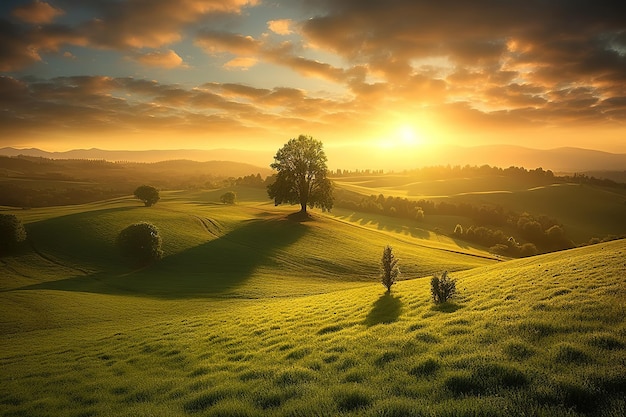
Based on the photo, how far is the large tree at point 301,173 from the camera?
8375 cm

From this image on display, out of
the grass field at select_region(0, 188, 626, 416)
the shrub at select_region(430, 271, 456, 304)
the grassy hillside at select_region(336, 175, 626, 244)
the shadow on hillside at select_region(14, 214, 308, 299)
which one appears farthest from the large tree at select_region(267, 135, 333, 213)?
the shrub at select_region(430, 271, 456, 304)

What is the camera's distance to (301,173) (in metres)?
84.5

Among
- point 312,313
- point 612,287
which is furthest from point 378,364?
point 312,313

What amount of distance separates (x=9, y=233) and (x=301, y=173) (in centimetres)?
5856

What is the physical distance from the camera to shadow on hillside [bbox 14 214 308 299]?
155 feet

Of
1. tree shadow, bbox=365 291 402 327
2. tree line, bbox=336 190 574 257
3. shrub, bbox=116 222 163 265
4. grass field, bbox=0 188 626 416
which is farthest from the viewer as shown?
tree line, bbox=336 190 574 257

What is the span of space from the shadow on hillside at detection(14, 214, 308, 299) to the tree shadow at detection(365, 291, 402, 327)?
91.7 feet

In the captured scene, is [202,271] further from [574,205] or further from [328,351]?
[574,205]

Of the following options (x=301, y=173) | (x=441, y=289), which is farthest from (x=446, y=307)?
(x=301, y=173)

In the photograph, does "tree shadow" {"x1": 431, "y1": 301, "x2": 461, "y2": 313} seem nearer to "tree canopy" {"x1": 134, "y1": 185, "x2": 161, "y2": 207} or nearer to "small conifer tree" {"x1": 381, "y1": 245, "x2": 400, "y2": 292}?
"small conifer tree" {"x1": 381, "y1": 245, "x2": 400, "y2": 292}

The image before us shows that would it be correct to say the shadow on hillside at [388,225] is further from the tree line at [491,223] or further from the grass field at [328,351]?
the grass field at [328,351]

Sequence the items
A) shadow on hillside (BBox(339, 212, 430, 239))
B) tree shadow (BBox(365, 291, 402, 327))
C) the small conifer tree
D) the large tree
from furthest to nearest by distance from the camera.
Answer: shadow on hillside (BBox(339, 212, 430, 239)), the large tree, the small conifer tree, tree shadow (BBox(365, 291, 402, 327))

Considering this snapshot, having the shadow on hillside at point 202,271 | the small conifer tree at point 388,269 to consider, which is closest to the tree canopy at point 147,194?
the shadow on hillside at point 202,271

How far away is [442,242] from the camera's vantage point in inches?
3939
